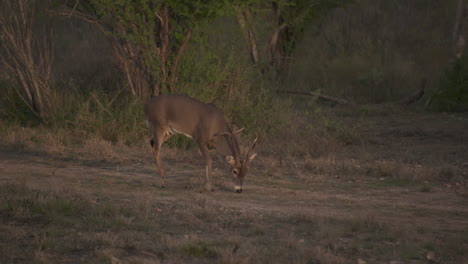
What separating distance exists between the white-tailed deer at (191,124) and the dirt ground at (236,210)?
0.60m

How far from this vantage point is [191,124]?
9.85 m

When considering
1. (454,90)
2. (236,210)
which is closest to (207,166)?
(236,210)

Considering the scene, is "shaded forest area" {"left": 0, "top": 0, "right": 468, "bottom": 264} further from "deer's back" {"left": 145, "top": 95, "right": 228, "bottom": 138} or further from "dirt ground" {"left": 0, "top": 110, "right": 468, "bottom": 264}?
"deer's back" {"left": 145, "top": 95, "right": 228, "bottom": 138}

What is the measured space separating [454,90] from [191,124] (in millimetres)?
10861

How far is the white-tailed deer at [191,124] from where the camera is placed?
973 centimetres

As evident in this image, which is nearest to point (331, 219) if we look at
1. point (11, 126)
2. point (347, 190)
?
point (347, 190)

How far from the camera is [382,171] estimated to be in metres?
10.8

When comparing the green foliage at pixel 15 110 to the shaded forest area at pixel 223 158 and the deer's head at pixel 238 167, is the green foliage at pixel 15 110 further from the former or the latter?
the deer's head at pixel 238 167

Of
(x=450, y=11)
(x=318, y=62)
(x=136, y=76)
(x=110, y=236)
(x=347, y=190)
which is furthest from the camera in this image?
(x=450, y=11)

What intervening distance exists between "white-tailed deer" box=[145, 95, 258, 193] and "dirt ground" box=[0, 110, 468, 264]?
1.96 ft

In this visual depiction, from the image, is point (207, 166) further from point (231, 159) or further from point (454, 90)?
point (454, 90)

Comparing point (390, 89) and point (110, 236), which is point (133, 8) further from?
point (390, 89)

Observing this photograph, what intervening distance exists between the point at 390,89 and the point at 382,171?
35.7 feet

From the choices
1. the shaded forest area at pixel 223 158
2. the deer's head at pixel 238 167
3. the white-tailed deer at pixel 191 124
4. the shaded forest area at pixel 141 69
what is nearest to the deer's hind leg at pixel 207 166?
the white-tailed deer at pixel 191 124
